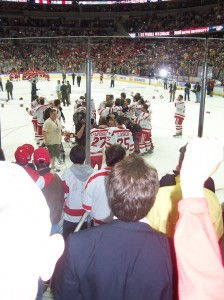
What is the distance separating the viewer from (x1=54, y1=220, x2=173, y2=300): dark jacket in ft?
4.03

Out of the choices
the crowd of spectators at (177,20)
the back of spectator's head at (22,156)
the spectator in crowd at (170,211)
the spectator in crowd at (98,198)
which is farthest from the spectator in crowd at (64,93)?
the crowd of spectators at (177,20)

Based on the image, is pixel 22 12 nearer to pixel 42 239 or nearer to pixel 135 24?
pixel 135 24

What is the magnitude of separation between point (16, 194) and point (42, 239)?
120mm

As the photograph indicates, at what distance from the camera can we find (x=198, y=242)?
2.33 ft

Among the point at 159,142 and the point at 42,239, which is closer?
the point at 42,239

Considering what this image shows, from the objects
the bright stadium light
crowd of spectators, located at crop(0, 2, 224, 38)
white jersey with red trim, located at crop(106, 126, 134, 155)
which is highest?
crowd of spectators, located at crop(0, 2, 224, 38)

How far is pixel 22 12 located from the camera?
116 feet

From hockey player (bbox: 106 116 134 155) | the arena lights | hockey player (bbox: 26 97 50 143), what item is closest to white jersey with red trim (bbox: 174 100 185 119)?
hockey player (bbox: 26 97 50 143)

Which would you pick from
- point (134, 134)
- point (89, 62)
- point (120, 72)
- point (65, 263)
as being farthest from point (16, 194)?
point (120, 72)

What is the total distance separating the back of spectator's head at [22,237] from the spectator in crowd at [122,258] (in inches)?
19.5

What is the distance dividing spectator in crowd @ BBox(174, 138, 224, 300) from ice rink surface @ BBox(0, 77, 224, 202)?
17.1 feet

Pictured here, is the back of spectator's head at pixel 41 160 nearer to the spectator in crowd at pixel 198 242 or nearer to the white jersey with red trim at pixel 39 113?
the spectator in crowd at pixel 198 242

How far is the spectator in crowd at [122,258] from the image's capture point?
123 cm

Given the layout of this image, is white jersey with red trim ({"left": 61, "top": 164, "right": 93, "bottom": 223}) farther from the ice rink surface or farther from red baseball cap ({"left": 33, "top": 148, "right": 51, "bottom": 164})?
the ice rink surface
